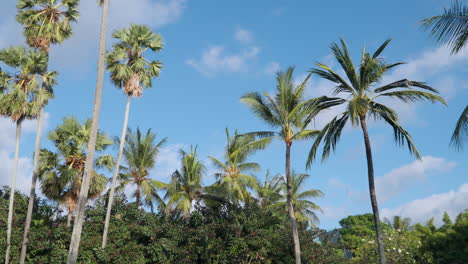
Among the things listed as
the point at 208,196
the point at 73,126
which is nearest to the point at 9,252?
the point at 73,126

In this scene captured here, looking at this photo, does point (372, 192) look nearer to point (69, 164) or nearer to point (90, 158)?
point (90, 158)

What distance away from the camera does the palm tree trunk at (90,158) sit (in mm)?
12594

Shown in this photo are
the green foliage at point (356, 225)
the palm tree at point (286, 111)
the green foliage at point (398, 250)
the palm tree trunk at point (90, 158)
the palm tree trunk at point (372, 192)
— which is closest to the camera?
the palm tree trunk at point (90, 158)

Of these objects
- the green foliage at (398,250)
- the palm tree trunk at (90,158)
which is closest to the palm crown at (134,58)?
the palm tree trunk at (90,158)

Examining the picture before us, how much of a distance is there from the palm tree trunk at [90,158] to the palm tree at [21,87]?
33.3ft

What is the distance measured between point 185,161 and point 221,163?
2.66 meters

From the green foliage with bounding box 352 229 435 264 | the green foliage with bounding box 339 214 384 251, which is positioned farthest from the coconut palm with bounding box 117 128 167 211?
the green foliage with bounding box 339 214 384 251

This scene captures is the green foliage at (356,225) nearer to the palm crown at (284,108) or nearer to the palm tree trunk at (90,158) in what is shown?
the palm crown at (284,108)

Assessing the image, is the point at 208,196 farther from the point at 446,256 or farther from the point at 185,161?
the point at 446,256

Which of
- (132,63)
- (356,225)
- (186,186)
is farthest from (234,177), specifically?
(356,225)

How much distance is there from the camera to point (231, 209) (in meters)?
26.2

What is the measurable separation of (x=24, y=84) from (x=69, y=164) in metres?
5.59

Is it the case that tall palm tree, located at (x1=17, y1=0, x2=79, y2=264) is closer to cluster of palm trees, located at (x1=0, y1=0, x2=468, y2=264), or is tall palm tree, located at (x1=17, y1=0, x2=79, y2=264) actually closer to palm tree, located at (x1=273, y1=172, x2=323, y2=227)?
cluster of palm trees, located at (x1=0, y1=0, x2=468, y2=264)

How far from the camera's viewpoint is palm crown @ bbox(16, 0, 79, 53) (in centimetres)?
2462
